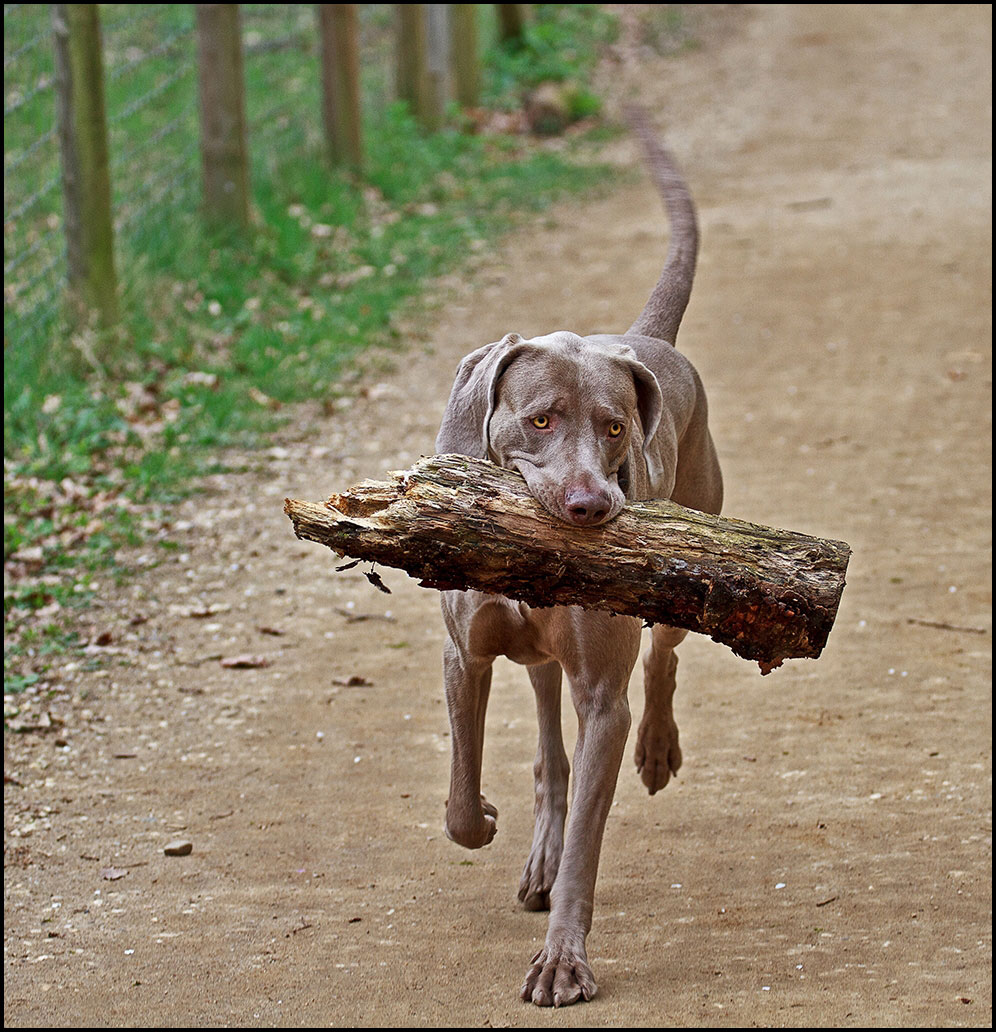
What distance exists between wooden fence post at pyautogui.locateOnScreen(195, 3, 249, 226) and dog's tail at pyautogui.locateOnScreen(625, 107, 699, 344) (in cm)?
536

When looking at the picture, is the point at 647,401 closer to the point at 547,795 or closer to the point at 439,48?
the point at 547,795

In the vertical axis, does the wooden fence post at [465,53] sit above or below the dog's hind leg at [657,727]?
below

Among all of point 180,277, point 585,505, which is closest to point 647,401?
point 585,505

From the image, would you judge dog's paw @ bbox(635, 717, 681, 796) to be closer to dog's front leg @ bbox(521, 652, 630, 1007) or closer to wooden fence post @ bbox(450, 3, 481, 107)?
dog's front leg @ bbox(521, 652, 630, 1007)

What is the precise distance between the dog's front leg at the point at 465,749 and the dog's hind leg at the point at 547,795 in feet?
0.77

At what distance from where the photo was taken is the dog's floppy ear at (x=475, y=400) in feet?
10.4

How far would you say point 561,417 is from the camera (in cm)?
305

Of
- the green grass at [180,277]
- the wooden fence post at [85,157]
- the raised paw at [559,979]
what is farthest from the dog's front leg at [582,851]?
the wooden fence post at [85,157]

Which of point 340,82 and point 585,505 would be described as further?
point 340,82

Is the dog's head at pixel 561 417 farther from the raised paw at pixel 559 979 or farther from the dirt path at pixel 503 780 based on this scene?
the dirt path at pixel 503 780

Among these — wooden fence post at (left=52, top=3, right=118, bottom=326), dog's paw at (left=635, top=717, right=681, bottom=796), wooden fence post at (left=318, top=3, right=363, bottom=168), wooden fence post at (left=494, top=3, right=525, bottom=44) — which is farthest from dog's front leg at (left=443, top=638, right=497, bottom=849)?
wooden fence post at (left=494, top=3, right=525, bottom=44)

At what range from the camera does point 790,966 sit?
333cm

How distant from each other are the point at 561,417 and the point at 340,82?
8833 millimetres

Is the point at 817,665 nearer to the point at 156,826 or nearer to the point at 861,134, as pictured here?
the point at 156,826
